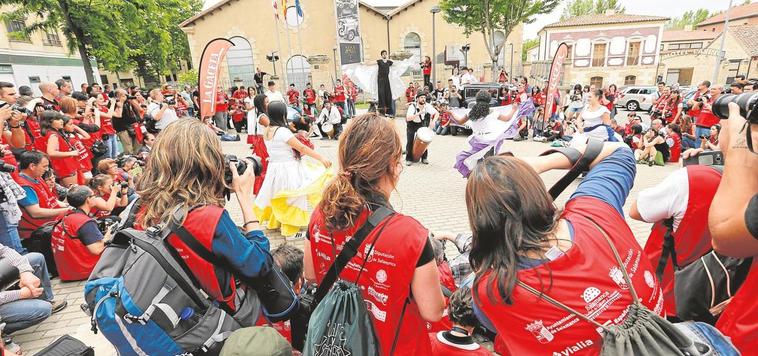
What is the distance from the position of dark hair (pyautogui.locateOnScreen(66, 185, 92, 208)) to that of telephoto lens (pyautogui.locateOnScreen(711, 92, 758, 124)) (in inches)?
205

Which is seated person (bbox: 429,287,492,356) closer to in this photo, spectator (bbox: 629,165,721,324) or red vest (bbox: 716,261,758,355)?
spectator (bbox: 629,165,721,324)

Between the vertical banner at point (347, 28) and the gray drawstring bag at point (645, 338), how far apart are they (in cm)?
2688

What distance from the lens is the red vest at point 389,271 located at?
59.1 inches

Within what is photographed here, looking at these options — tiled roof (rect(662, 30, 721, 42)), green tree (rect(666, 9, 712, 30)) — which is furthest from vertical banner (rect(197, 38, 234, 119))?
green tree (rect(666, 9, 712, 30))

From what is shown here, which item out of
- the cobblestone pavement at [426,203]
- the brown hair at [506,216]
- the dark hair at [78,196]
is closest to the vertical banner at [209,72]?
the cobblestone pavement at [426,203]

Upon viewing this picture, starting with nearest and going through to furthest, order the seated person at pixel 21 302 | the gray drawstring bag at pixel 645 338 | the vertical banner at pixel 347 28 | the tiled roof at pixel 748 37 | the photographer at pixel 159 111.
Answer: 1. the gray drawstring bag at pixel 645 338
2. the seated person at pixel 21 302
3. the photographer at pixel 159 111
4. the vertical banner at pixel 347 28
5. the tiled roof at pixel 748 37

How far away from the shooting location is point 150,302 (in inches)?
61.1

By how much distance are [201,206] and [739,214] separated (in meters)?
1.99

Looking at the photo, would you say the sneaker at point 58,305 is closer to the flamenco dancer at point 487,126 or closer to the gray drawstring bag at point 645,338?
the gray drawstring bag at point 645,338

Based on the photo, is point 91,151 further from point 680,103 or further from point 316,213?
point 680,103

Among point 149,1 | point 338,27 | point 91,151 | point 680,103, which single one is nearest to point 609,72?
point 338,27

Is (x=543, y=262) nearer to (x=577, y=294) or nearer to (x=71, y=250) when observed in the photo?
(x=577, y=294)

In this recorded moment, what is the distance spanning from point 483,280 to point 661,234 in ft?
3.79

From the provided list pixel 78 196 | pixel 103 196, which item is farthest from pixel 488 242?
pixel 103 196
